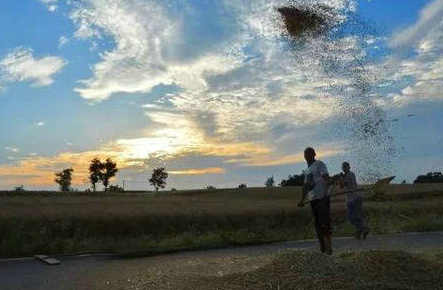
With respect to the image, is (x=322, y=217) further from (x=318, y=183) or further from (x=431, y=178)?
(x=431, y=178)

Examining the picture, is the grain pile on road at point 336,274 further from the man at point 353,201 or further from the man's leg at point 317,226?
the man at point 353,201

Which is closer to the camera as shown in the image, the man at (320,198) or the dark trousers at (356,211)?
the man at (320,198)

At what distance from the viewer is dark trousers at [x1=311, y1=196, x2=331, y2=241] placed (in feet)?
40.4

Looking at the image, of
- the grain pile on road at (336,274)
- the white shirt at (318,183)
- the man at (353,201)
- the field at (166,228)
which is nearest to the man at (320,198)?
the white shirt at (318,183)

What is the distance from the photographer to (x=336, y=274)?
8.53m

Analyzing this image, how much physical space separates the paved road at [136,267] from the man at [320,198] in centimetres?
125

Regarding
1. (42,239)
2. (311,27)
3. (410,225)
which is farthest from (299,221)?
(311,27)

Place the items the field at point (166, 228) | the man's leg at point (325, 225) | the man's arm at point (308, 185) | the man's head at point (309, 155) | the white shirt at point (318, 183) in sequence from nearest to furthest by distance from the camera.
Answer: the man's leg at point (325, 225) < the white shirt at point (318, 183) < the man's arm at point (308, 185) < the man's head at point (309, 155) < the field at point (166, 228)

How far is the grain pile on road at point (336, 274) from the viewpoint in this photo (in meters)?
8.24

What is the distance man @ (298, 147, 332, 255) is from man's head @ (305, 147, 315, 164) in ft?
0.35

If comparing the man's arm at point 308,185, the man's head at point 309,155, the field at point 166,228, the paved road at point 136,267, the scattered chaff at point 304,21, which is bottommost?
the paved road at point 136,267

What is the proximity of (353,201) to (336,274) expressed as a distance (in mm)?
9461

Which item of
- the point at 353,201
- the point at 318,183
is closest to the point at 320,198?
the point at 318,183

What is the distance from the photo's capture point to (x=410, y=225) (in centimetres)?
2239
